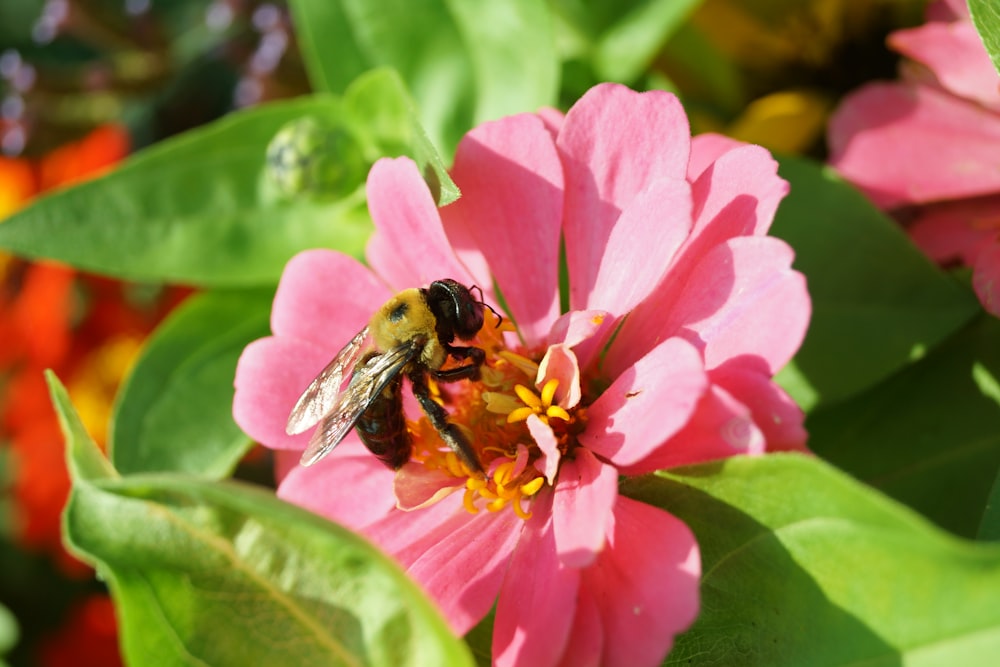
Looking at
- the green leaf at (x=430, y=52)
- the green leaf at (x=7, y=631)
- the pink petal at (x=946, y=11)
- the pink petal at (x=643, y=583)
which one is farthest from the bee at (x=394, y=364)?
the green leaf at (x=7, y=631)

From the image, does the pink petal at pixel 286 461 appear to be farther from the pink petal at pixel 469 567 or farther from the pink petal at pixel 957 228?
the pink petal at pixel 957 228

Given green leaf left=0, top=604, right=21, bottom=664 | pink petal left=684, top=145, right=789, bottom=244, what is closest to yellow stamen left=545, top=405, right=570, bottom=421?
pink petal left=684, top=145, right=789, bottom=244

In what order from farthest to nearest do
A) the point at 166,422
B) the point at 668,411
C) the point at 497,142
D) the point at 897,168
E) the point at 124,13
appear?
the point at 124,13, the point at 166,422, the point at 897,168, the point at 497,142, the point at 668,411

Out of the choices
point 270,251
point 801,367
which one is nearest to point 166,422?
point 270,251

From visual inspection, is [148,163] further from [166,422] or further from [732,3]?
[732,3]

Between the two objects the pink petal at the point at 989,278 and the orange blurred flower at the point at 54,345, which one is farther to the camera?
the orange blurred flower at the point at 54,345

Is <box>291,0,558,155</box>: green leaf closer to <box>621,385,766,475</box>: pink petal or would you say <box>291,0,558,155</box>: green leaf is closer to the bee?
the bee
